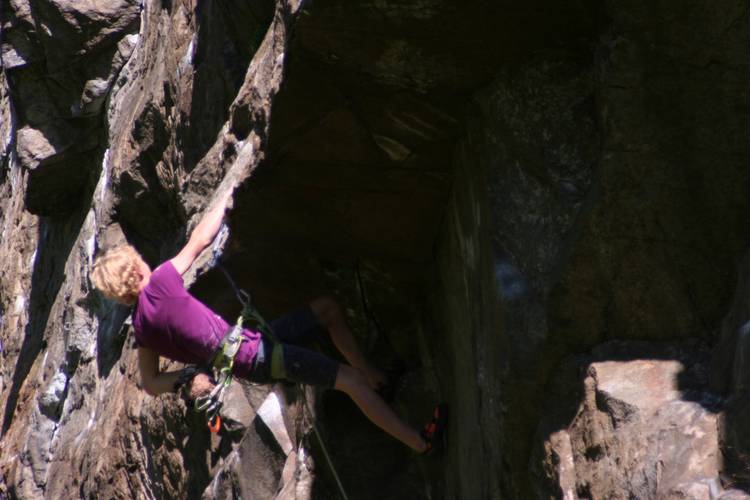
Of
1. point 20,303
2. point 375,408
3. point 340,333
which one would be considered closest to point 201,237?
point 340,333

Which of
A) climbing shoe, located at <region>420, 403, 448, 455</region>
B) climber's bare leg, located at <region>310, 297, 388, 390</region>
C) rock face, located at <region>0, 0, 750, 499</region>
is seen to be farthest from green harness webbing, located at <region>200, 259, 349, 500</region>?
climbing shoe, located at <region>420, 403, 448, 455</region>

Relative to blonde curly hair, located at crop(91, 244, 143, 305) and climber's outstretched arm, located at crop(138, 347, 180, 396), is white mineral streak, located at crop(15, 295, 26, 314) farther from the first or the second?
blonde curly hair, located at crop(91, 244, 143, 305)

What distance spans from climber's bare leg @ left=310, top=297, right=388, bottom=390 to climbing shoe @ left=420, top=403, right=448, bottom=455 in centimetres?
66

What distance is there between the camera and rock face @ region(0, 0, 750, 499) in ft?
11.7

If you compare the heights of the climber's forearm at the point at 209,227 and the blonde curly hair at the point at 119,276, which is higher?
the climber's forearm at the point at 209,227

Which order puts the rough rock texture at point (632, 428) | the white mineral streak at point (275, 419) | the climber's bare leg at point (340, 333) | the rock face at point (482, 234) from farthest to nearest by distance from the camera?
the white mineral streak at point (275, 419) < the climber's bare leg at point (340, 333) < the rock face at point (482, 234) < the rough rock texture at point (632, 428)

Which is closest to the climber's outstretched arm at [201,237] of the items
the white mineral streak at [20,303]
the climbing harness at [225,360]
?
the climbing harness at [225,360]

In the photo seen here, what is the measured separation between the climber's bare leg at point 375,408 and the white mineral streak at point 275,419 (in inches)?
53.5

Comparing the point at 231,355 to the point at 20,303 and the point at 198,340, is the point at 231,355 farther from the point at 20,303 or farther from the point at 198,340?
the point at 20,303

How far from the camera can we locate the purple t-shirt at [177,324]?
499 centimetres

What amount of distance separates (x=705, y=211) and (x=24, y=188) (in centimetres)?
1067

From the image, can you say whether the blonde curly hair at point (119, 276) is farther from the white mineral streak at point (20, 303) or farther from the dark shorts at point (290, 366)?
the white mineral streak at point (20, 303)

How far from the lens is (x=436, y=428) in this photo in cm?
515

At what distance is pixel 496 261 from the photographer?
4039 mm
